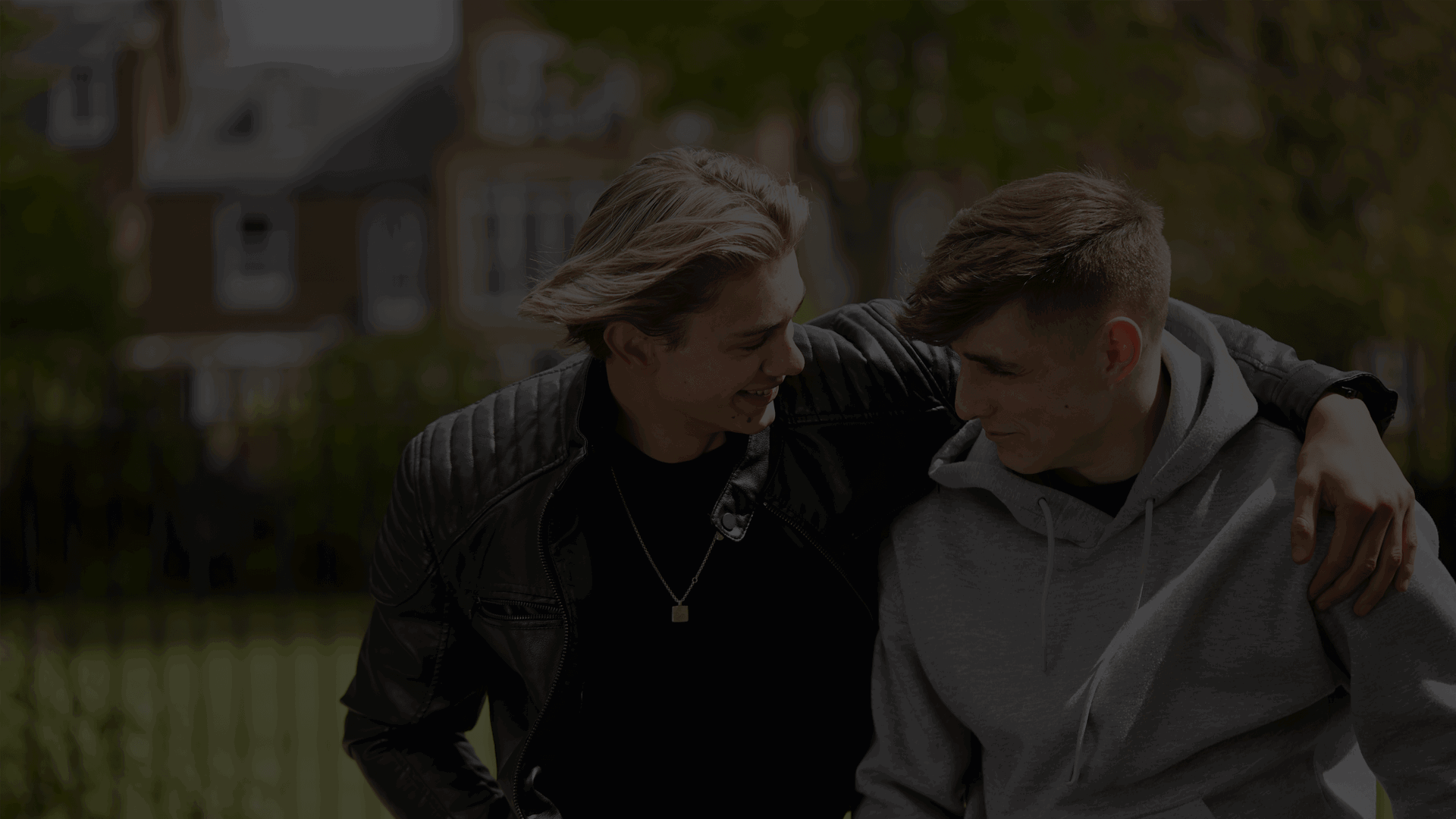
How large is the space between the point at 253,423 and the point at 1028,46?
923cm

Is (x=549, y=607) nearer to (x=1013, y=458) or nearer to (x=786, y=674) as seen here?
(x=786, y=674)

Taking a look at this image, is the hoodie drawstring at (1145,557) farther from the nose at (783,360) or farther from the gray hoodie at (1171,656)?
the nose at (783,360)

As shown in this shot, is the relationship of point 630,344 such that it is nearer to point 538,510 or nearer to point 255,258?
point 538,510

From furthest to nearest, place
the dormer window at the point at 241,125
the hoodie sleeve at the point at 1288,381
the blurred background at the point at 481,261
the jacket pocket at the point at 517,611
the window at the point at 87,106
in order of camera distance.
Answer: the dormer window at the point at 241,125 < the window at the point at 87,106 < the blurred background at the point at 481,261 < the jacket pocket at the point at 517,611 < the hoodie sleeve at the point at 1288,381

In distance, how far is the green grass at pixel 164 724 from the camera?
440 centimetres

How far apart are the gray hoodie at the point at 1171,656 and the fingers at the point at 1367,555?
7 centimetres

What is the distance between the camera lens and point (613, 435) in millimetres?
2758

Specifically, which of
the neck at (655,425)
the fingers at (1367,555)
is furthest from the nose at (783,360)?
the fingers at (1367,555)

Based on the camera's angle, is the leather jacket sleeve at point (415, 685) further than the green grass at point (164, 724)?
No

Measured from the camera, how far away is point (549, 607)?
2.59m

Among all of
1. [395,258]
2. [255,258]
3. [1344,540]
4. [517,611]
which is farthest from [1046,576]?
[255,258]

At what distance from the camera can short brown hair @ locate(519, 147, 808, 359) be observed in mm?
2525

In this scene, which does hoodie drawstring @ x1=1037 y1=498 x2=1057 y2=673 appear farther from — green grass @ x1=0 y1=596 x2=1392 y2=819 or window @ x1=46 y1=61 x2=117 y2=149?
window @ x1=46 y1=61 x2=117 y2=149

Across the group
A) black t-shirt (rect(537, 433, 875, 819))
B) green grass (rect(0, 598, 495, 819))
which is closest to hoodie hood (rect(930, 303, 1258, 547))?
black t-shirt (rect(537, 433, 875, 819))
